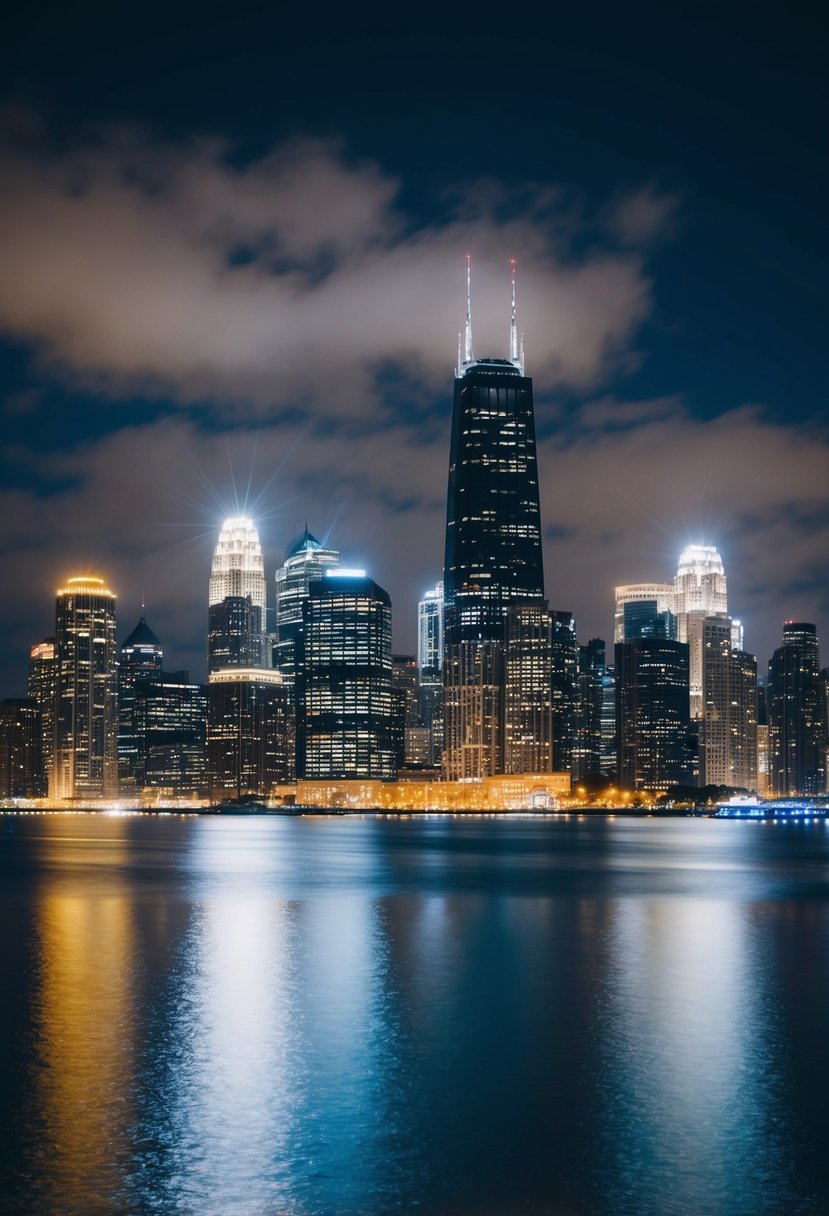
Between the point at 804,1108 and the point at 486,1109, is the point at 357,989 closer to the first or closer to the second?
the point at 486,1109

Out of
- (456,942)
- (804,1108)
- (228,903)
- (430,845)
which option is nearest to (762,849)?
(430,845)

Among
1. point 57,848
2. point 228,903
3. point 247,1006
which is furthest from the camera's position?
point 57,848

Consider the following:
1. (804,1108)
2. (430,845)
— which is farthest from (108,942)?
(430,845)

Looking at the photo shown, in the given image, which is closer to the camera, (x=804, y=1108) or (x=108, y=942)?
(x=804, y=1108)

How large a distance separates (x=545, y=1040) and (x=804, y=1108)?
8846 mm

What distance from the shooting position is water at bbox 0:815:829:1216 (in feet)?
76.5

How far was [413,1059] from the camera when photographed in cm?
3353

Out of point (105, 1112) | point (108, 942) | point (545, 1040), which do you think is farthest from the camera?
point (108, 942)

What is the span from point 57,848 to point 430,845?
44289 mm

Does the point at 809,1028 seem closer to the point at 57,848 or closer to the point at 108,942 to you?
the point at 108,942

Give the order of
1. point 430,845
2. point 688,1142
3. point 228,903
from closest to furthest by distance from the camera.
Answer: point 688,1142, point 228,903, point 430,845

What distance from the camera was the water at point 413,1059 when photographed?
76.5 feet

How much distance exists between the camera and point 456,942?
57.1m

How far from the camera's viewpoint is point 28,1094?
29453mm
